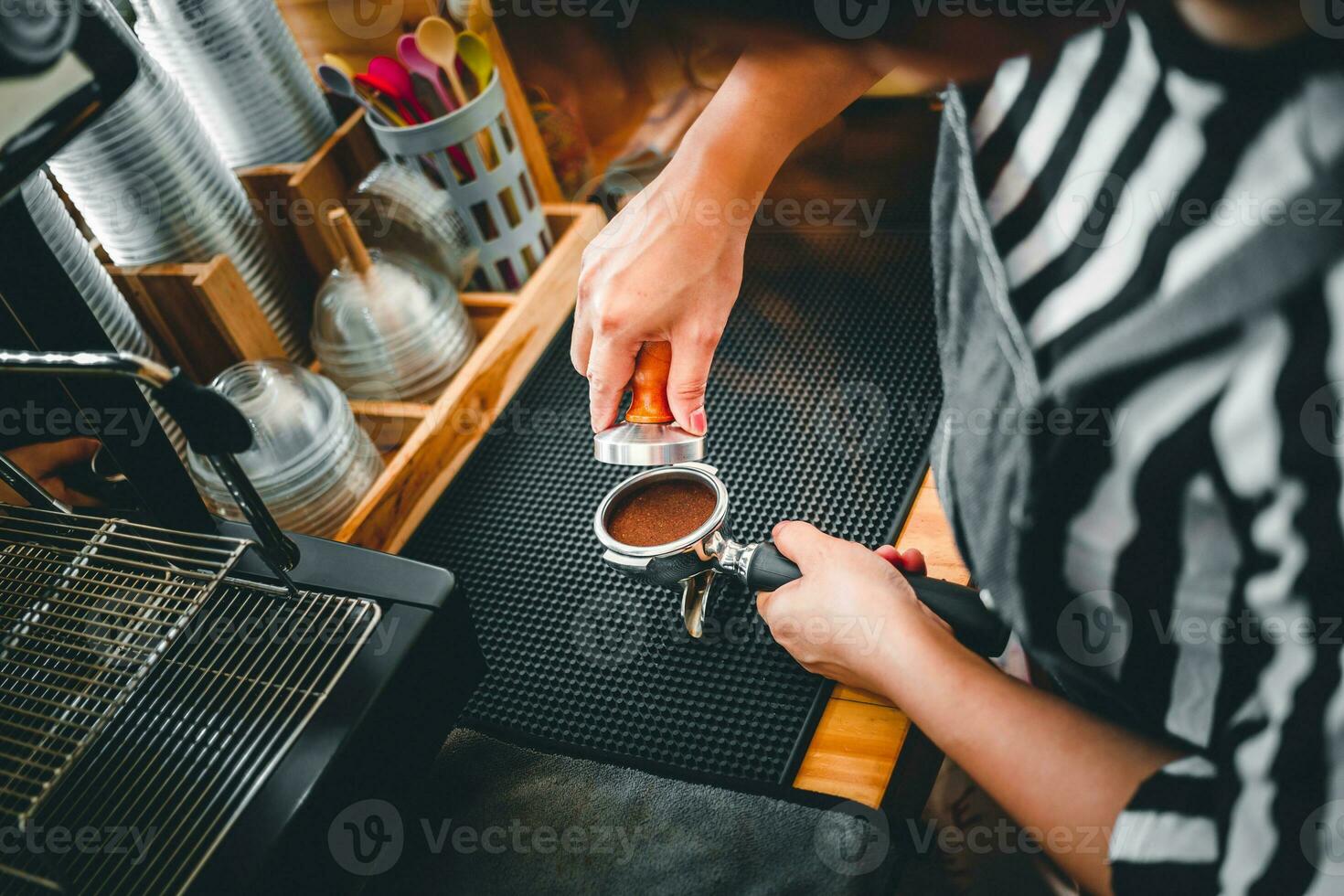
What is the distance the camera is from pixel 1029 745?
0.84 m

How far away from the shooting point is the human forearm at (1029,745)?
0.79 m

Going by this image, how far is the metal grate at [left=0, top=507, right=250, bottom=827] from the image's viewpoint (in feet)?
2.41

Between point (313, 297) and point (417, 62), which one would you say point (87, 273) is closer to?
point (313, 297)

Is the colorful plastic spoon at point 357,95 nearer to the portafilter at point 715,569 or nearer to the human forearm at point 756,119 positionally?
the human forearm at point 756,119

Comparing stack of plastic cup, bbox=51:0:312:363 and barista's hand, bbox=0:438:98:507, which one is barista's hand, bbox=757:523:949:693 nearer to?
barista's hand, bbox=0:438:98:507

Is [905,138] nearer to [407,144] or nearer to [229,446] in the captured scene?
[407,144]

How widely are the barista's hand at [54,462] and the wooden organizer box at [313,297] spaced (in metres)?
0.33

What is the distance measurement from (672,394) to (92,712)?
24.7 inches

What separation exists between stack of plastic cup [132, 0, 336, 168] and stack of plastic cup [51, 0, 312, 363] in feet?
0.42

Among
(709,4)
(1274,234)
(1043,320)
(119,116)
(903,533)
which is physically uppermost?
(709,4)

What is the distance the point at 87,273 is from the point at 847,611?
3.61 ft

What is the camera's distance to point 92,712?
733mm

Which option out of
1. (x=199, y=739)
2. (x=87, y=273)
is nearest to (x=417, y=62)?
(x=87, y=273)

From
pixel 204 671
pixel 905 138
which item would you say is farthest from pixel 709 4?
pixel 905 138
